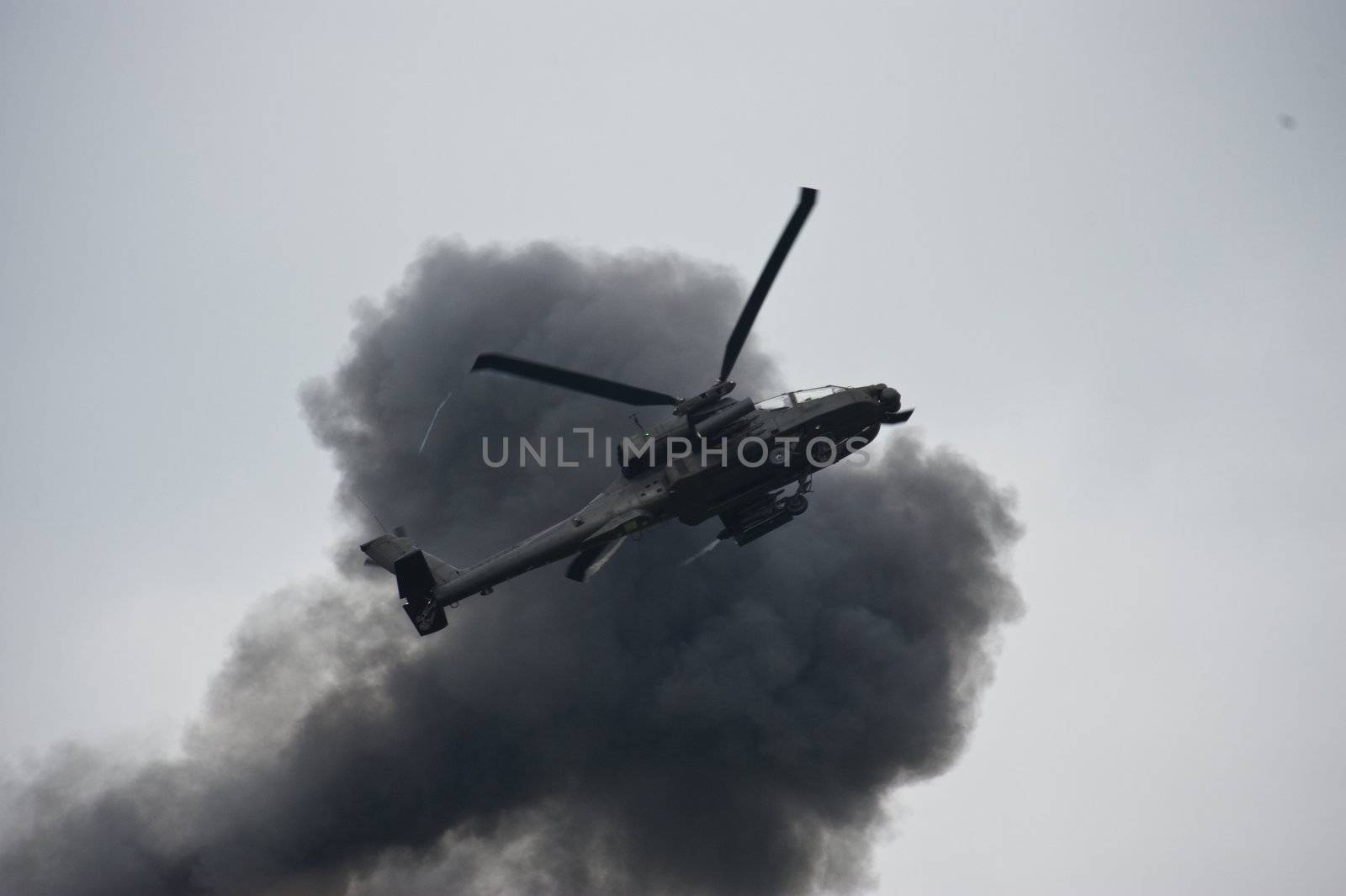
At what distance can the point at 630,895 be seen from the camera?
60.2 metres

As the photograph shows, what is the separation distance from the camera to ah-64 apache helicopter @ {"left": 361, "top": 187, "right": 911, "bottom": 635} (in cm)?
3744

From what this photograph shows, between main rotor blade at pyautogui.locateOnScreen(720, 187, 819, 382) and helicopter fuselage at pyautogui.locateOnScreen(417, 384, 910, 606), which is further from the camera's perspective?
helicopter fuselage at pyautogui.locateOnScreen(417, 384, 910, 606)

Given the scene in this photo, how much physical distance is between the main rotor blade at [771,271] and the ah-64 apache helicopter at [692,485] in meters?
2.19

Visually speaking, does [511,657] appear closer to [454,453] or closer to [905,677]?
[454,453]

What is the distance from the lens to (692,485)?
1489 inches

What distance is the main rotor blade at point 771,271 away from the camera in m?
31.5

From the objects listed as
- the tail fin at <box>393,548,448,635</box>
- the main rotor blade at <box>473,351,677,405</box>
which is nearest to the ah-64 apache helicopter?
the tail fin at <box>393,548,448,635</box>

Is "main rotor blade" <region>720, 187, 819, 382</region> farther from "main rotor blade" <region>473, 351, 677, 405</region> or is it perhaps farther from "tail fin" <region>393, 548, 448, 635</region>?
"tail fin" <region>393, 548, 448, 635</region>

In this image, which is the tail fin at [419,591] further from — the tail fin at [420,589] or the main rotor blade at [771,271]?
the main rotor blade at [771,271]

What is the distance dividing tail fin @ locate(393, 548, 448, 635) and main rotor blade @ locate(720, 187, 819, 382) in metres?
12.7

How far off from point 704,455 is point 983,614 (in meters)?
35.8

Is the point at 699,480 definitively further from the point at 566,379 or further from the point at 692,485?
the point at 566,379

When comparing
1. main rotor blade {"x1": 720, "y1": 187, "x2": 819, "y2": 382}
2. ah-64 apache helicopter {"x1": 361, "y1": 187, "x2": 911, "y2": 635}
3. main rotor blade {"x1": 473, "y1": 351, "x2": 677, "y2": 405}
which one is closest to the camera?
main rotor blade {"x1": 720, "y1": 187, "x2": 819, "y2": 382}

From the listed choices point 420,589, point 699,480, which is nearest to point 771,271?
point 699,480
